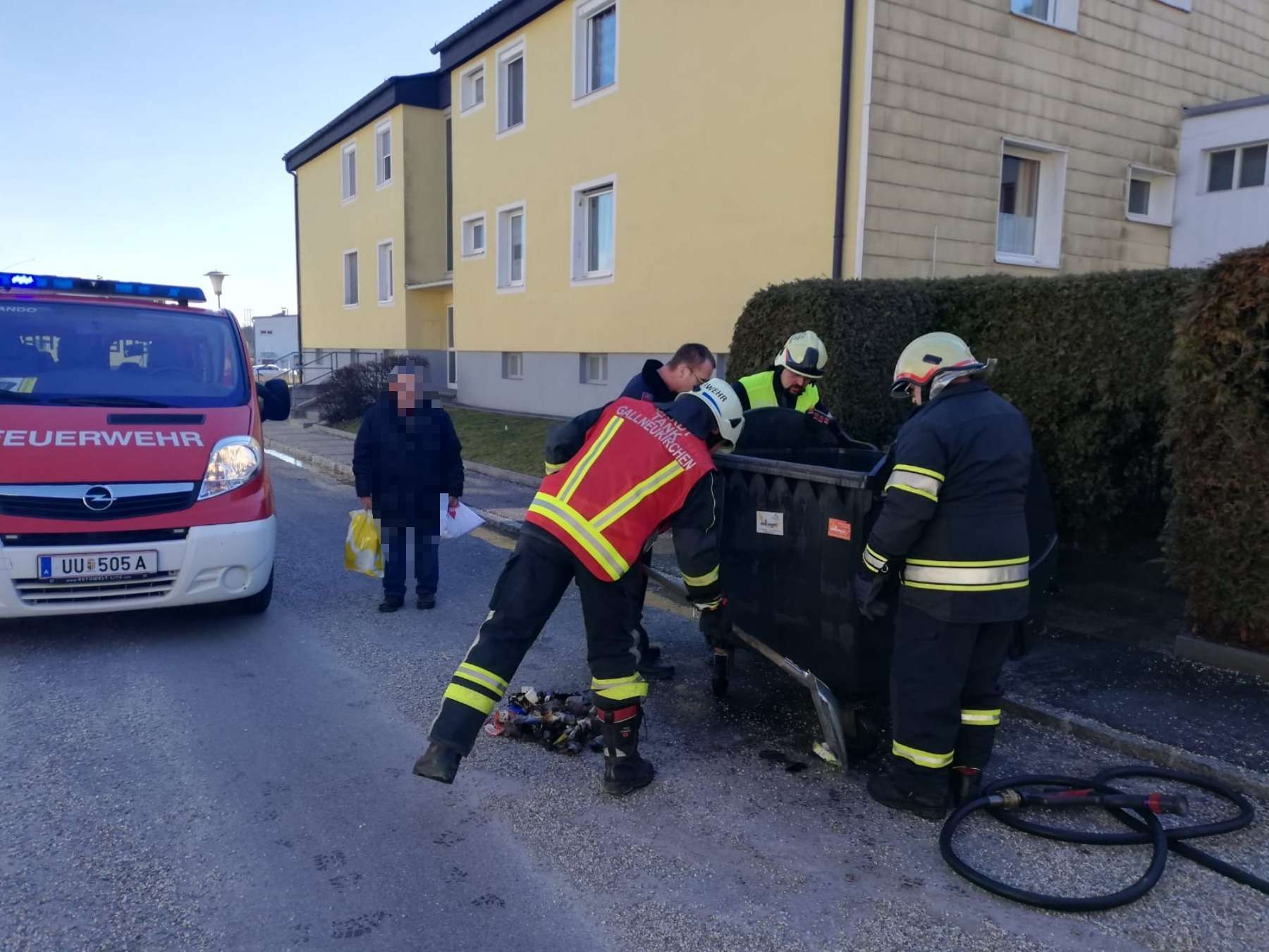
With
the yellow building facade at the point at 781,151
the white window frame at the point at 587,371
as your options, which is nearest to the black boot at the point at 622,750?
the yellow building facade at the point at 781,151

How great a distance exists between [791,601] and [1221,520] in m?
2.51

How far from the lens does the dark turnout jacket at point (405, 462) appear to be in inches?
249

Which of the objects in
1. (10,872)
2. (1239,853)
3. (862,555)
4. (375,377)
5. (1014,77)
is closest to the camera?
(10,872)

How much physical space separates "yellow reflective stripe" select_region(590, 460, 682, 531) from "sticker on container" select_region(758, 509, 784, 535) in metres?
0.82

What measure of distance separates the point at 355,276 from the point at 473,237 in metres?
9.12

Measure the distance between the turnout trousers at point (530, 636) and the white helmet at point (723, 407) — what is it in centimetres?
71

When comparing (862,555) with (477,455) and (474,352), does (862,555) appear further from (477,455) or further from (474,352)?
(474,352)

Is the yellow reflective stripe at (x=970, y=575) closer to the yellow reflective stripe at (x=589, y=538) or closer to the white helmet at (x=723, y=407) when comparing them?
the white helmet at (x=723, y=407)

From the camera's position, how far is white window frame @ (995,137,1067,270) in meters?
12.5

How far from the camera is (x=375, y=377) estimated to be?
19.8 meters

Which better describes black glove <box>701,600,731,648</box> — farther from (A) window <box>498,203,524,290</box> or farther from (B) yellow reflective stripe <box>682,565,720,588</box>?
(A) window <box>498,203,524,290</box>

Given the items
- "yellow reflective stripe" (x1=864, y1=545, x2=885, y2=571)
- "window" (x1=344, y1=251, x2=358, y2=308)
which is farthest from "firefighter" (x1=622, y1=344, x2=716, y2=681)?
"window" (x1=344, y1=251, x2=358, y2=308)

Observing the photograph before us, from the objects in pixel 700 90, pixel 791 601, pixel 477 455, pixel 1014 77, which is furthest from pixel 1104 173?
pixel 791 601

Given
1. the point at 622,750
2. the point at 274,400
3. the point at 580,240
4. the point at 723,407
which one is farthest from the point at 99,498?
the point at 580,240
